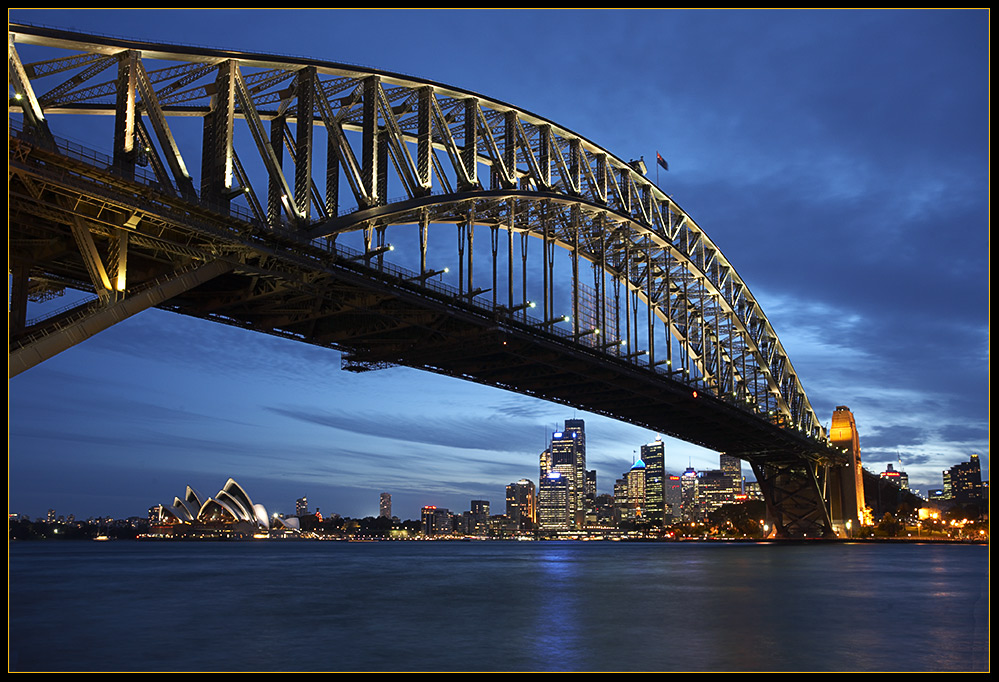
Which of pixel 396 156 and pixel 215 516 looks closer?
pixel 396 156

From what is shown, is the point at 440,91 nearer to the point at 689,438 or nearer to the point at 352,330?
the point at 352,330

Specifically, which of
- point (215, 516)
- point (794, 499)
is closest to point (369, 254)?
point (794, 499)

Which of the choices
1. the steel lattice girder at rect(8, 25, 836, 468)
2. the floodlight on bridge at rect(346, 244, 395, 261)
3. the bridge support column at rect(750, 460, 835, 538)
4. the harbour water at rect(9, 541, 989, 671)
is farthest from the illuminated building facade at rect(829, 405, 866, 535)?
the floodlight on bridge at rect(346, 244, 395, 261)

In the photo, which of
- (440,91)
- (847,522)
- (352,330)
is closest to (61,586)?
(352,330)

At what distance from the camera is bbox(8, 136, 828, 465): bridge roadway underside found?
28.1 meters

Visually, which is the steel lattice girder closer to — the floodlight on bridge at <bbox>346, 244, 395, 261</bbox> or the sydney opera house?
the floodlight on bridge at <bbox>346, 244, 395, 261</bbox>

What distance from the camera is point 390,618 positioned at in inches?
1218

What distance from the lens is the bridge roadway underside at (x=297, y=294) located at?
2806 cm

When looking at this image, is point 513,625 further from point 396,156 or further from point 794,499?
point 794,499

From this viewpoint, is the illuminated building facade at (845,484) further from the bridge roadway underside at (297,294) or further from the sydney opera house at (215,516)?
the sydney opera house at (215,516)

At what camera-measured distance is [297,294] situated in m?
40.2

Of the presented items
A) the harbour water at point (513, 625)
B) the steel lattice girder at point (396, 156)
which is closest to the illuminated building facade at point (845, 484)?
the steel lattice girder at point (396, 156)

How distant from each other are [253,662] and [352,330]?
27.3m

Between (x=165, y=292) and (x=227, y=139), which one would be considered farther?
(x=227, y=139)
